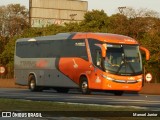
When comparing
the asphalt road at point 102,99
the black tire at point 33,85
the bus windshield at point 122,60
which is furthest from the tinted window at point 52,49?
the asphalt road at point 102,99

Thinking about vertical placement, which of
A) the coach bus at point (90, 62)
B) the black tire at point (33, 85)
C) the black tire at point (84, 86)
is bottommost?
the black tire at point (33, 85)

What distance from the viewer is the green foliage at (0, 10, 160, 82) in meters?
65.1

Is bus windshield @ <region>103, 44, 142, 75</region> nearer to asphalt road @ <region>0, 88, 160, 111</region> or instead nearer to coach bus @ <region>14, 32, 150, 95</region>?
coach bus @ <region>14, 32, 150, 95</region>

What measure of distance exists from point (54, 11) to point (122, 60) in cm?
6854

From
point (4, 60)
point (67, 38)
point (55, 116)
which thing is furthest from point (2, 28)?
point (55, 116)

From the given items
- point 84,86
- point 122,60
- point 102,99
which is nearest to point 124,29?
point 84,86

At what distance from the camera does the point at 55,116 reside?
14.5 metres

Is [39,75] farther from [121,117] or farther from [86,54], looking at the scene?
[121,117]

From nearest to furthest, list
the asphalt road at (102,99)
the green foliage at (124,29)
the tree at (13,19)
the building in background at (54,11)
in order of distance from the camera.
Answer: the asphalt road at (102,99) → the green foliage at (124,29) → the building in background at (54,11) → the tree at (13,19)

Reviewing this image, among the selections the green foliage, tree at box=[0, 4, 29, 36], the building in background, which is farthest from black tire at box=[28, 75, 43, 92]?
tree at box=[0, 4, 29, 36]

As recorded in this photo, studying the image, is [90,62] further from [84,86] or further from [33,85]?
[33,85]

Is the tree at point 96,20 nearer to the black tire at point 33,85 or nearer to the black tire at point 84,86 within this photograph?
the black tire at point 33,85

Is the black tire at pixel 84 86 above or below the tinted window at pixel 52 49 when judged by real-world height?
below

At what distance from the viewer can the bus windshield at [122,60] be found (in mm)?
34562
